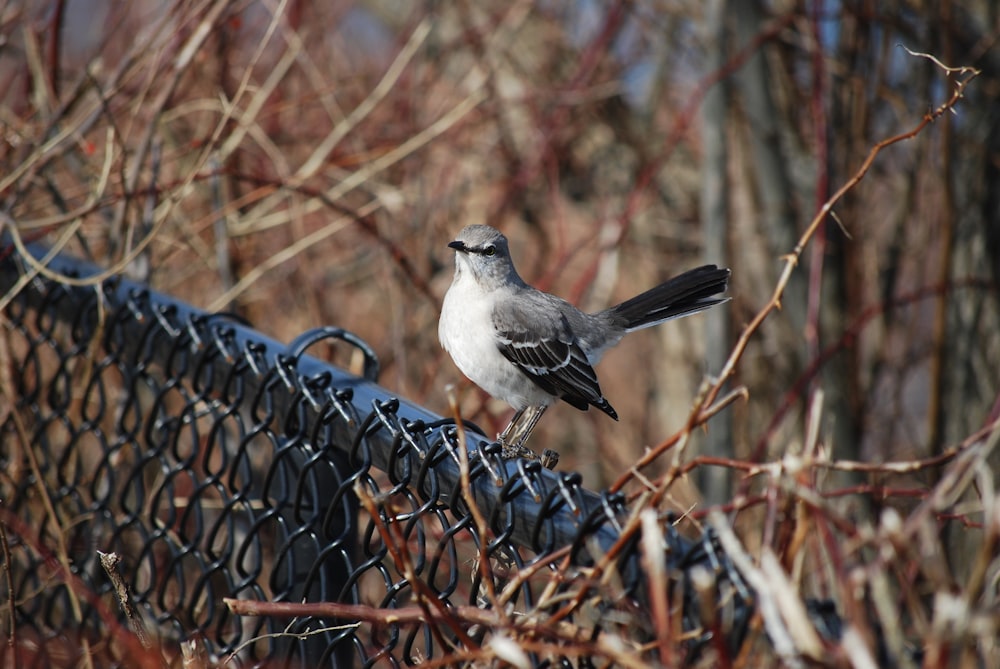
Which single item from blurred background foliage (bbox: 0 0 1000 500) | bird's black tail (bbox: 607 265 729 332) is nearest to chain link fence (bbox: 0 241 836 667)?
blurred background foliage (bbox: 0 0 1000 500)

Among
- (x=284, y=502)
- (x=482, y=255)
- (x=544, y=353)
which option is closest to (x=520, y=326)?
(x=544, y=353)

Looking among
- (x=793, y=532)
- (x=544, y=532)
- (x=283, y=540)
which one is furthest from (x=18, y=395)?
(x=793, y=532)

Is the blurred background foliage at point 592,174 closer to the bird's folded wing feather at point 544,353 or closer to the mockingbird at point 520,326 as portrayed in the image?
the mockingbird at point 520,326

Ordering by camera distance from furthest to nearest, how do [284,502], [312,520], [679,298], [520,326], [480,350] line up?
[679,298], [520,326], [480,350], [284,502], [312,520]

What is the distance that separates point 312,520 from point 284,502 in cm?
17

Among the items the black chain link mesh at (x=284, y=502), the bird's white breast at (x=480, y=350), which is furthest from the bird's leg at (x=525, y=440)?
the black chain link mesh at (x=284, y=502)

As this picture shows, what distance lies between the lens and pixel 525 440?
10.7ft

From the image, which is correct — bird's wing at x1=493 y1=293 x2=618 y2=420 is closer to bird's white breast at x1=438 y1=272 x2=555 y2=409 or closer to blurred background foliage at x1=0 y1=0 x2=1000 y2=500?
bird's white breast at x1=438 y1=272 x2=555 y2=409

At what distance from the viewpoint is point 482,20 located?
252 inches

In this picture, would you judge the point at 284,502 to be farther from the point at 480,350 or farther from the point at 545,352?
the point at 545,352

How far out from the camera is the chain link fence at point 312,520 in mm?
1411

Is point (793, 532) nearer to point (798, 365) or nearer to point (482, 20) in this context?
point (798, 365)

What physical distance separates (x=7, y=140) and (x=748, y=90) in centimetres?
311

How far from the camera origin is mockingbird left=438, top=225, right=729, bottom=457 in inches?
127
